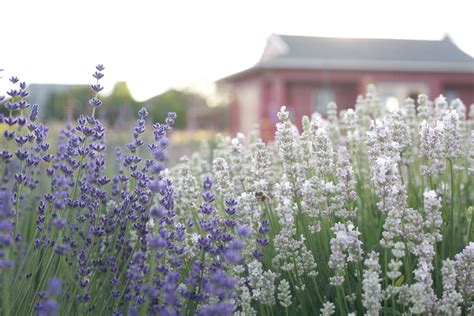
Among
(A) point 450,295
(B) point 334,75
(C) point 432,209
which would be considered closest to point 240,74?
(B) point 334,75

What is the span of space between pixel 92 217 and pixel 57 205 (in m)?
0.60

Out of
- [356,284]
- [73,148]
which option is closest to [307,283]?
[356,284]

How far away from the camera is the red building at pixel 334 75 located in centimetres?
2308

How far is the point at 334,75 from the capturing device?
77.5ft

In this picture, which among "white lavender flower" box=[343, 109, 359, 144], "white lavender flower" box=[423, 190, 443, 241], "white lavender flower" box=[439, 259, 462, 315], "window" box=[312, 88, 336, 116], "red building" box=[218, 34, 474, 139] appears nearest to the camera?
"white lavender flower" box=[439, 259, 462, 315]

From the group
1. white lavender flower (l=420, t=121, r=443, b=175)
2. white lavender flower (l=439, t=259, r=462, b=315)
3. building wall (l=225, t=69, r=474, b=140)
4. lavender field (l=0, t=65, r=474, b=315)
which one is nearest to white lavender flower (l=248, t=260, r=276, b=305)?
lavender field (l=0, t=65, r=474, b=315)

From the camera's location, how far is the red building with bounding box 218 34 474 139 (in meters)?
23.1

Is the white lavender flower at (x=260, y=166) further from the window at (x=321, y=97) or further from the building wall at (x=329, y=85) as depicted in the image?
the window at (x=321, y=97)

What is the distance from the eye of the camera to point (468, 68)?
2395 cm

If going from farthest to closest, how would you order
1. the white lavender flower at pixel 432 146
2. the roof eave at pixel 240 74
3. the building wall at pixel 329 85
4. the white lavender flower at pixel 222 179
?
the roof eave at pixel 240 74 < the building wall at pixel 329 85 < the white lavender flower at pixel 222 179 < the white lavender flower at pixel 432 146

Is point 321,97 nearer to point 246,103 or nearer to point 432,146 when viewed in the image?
point 246,103

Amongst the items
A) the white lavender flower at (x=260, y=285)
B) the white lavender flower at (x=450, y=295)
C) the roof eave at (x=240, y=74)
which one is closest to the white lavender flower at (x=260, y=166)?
the white lavender flower at (x=260, y=285)

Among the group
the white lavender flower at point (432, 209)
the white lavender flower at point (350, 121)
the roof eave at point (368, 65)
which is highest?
the roof eave at point (368, 65)

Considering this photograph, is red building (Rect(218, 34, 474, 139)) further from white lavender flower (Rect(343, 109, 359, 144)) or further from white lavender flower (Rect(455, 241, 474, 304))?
white lavender flower (Rect(455, 241, 474, 304))
